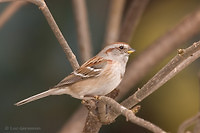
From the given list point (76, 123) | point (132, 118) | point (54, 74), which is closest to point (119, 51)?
point (76, 123)

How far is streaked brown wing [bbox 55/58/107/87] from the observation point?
8.70 ft

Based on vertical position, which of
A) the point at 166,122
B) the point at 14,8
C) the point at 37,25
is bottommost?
the point at 166,122

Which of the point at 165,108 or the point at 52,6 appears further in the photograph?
the point at 52,6

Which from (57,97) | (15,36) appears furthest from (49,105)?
(15,36)

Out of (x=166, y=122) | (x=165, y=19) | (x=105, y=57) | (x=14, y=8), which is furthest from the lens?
(x=165, y=19)

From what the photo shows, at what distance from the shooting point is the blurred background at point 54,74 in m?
3.81

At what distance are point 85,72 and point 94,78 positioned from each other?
74mm

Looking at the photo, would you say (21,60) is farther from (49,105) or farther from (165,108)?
(165,108)

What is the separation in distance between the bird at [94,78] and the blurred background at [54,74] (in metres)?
1.11

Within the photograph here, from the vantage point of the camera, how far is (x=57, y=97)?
13.0ft

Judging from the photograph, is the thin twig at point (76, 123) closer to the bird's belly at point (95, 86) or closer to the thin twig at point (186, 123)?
the bird's belly at point (95, 86)

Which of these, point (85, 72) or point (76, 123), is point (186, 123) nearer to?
point (85, 72)

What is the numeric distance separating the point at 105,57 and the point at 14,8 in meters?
0.98

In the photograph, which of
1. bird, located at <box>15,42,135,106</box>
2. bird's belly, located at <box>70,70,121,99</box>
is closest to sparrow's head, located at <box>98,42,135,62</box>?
bird, located at <box>15,42,135,106</box>
